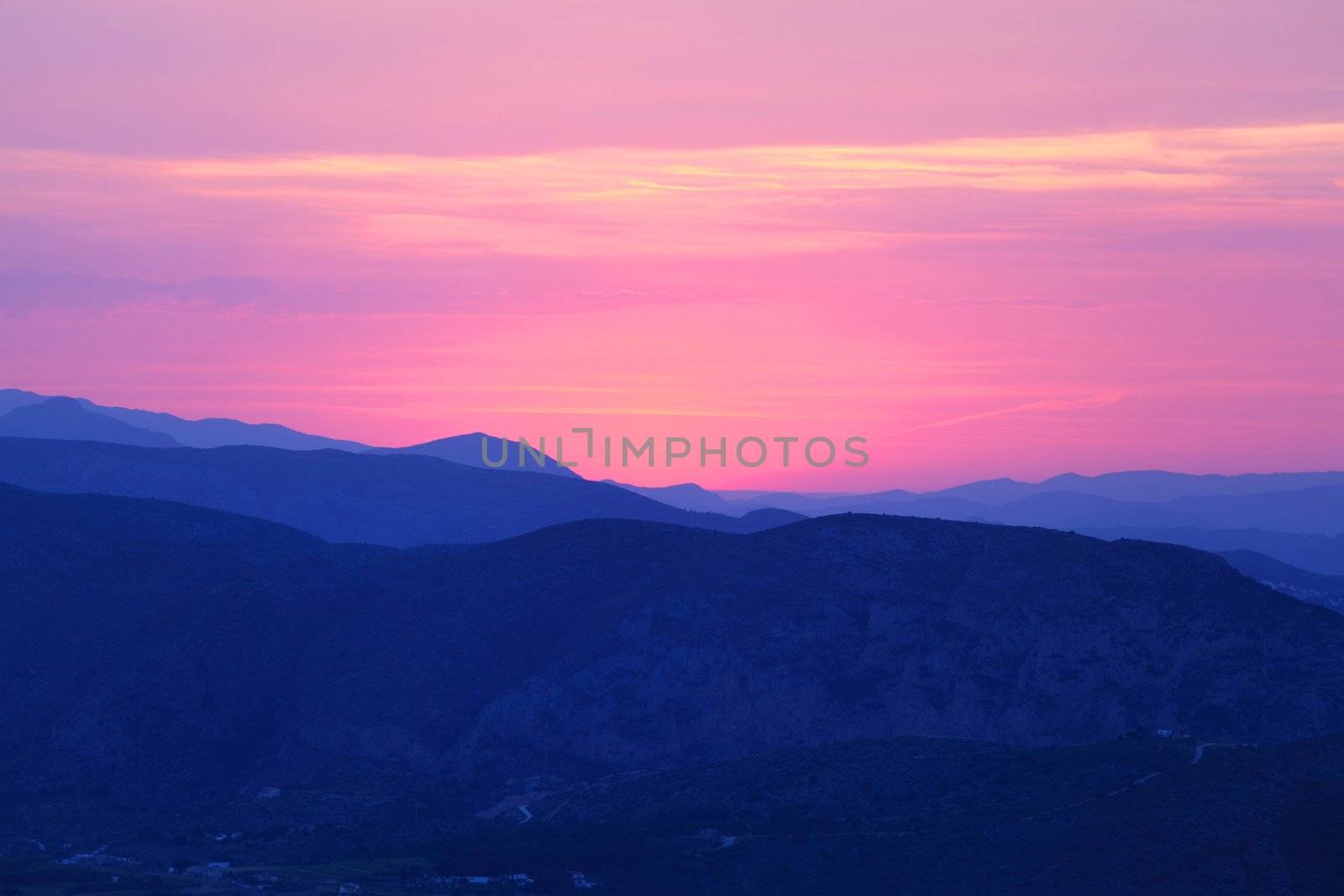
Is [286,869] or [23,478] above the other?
[23,478]

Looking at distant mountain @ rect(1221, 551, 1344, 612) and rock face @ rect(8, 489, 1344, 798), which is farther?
distant mountain @ rect(1221, 551, 1344, 612)

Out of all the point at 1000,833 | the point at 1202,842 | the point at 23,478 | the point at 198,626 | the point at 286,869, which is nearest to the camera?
the point at 1202,842

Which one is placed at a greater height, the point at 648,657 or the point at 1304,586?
the point at 1304,586

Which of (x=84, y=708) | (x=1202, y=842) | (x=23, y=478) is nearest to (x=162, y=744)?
(x=84, y=708)

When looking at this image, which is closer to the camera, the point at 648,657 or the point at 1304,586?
the point at 648,657

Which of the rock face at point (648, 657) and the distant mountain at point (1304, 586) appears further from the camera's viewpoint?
the distant mountain at point (1304, 586)

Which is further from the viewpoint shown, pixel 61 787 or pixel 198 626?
pixel 198 626

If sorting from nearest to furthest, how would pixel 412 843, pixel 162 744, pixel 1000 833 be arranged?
1. pixel 1000 833
2. pixel 412 843
3. pixel 162 744

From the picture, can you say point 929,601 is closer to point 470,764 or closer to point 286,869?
point 470,764
